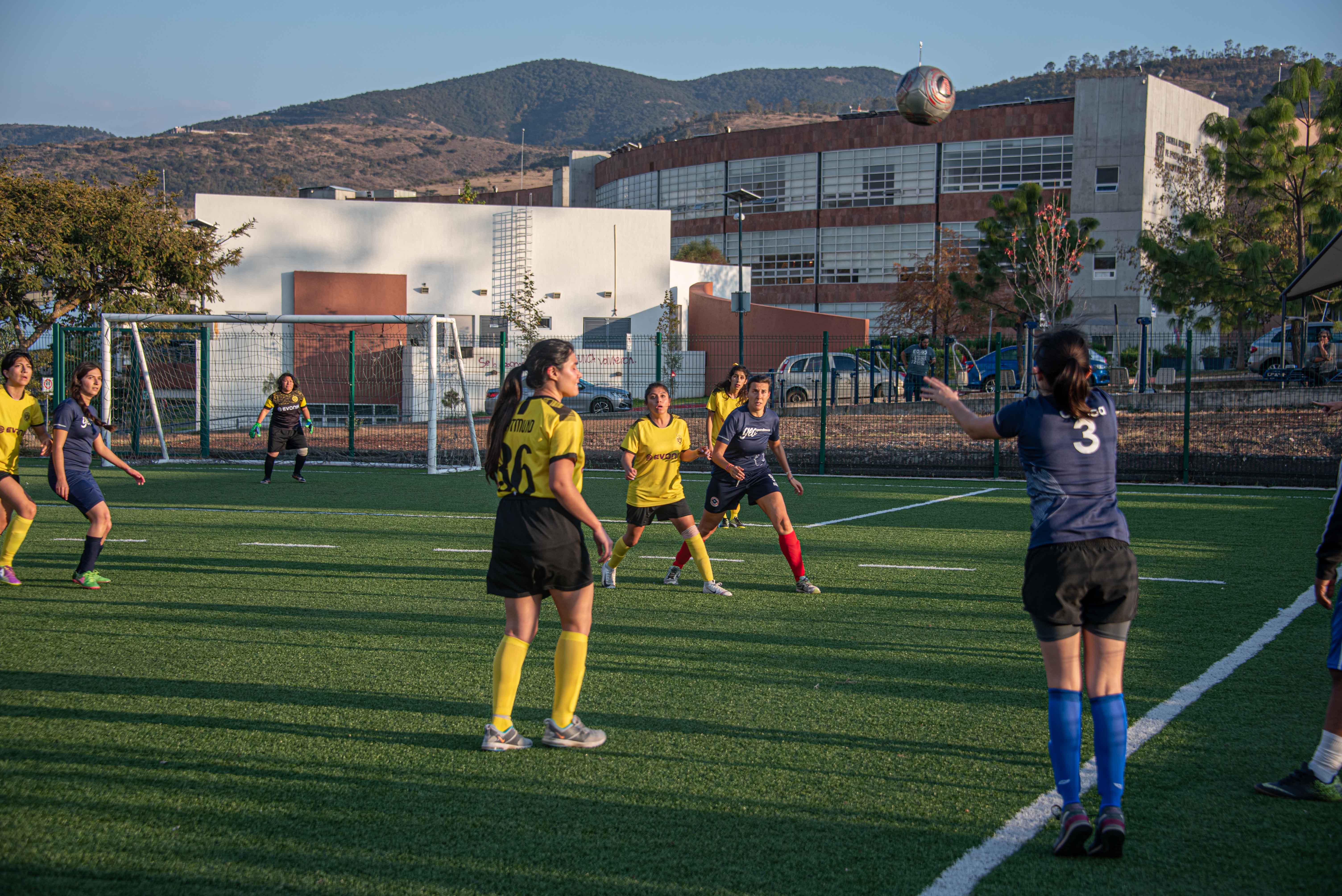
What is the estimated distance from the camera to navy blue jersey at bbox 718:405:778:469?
26.9 feet

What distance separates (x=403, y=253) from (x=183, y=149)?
106064 mm

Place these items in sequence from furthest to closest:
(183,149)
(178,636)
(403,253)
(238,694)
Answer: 1. (183,149)
2. (403,253)
3. (178,636)
4. (238,694)

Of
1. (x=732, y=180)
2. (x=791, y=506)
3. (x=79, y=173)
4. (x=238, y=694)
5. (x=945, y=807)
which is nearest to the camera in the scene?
(x=945, y=807)

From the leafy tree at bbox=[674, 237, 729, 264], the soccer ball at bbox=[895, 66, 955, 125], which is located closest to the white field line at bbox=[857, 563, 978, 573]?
the soccer ball at bbox=[895, 66, 955, 125]

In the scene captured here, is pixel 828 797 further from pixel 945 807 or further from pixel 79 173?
pixel 79 173

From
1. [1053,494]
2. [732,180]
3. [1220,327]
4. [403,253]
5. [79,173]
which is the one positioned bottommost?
[1053,494]

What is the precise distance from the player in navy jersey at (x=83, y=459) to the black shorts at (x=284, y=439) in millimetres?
8072

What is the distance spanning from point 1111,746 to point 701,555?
4585 mm

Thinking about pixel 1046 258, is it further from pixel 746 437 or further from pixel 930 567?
pixel 746 437

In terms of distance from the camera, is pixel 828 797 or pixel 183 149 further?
pixel 183 149

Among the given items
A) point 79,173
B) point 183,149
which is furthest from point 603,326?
point 183,149

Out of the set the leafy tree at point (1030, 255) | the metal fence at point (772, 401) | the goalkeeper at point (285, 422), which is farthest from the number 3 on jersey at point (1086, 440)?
the leafy tree at point (1030, 255)

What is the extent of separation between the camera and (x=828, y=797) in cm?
402

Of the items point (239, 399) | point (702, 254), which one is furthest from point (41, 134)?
point (239, 399)
